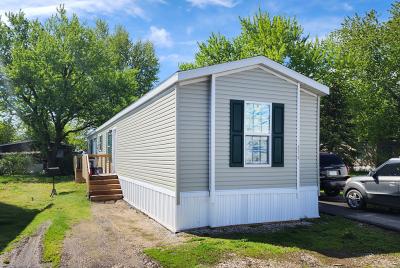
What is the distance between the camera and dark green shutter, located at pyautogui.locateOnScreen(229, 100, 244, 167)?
8.82m

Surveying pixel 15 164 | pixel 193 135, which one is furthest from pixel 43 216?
pixel 15 164

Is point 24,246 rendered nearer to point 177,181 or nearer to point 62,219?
point 62,219

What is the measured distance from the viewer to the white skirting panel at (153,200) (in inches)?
338

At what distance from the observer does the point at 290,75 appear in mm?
9477

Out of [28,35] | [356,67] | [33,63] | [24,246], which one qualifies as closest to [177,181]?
[24,246]

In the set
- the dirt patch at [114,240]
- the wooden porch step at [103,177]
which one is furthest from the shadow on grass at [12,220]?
the wooden porch step at [103,177]

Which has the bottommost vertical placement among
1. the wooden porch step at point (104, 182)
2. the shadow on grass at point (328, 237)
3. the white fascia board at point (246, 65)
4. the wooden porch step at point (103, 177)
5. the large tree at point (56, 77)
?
the shadow on grass at point (328, 237)

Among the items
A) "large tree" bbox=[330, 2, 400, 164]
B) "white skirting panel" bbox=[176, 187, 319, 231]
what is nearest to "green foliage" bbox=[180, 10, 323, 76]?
"large tree" bbox=[330, 2, 400, 164]

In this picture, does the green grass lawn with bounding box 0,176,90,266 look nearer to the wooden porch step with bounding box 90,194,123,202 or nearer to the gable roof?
the wooden porch step with bounding box 90,194,123,202

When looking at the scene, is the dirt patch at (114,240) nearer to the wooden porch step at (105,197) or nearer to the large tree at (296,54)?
the wooden porch step at (105,197)

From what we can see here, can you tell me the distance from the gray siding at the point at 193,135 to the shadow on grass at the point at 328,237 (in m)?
1.26

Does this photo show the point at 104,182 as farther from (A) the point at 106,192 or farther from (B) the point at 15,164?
(B) the point at 15,164

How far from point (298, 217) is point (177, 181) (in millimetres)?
3791

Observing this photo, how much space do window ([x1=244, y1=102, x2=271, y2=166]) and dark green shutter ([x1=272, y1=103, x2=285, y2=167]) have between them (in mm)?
138
